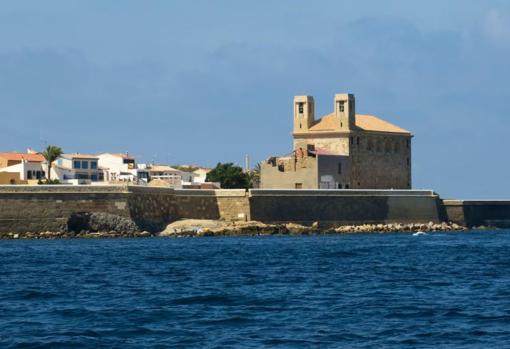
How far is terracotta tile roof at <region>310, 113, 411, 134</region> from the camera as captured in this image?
293 ft

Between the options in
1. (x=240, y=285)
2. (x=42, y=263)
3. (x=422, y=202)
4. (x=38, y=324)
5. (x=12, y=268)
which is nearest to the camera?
(x=38, y=324)

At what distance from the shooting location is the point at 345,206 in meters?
80.1

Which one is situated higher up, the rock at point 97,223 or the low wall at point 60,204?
the low wall at point 60,204

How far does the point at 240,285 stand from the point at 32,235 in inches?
1388

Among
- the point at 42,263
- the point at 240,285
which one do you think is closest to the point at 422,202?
the point at 42,263

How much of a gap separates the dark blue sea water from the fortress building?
3143 centimetres

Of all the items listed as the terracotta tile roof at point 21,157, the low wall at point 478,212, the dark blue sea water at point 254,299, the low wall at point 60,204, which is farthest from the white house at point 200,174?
the dark blue sea water at point 254,299

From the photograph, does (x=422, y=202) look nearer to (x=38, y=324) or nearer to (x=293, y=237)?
→ (x=293, y=237)

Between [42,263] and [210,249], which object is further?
[210,249]

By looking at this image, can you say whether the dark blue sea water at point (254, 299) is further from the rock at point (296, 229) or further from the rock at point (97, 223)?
the rock at point (296, 229)

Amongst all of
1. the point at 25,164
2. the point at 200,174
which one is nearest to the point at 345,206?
the point at 25,164

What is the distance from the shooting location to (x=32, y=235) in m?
69.8

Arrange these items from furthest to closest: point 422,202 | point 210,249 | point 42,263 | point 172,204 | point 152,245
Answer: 1. point 422,202
2. point 172,204
3. point 152,245
4. point 210,249
5. point 42,263

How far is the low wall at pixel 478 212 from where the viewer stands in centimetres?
8606
